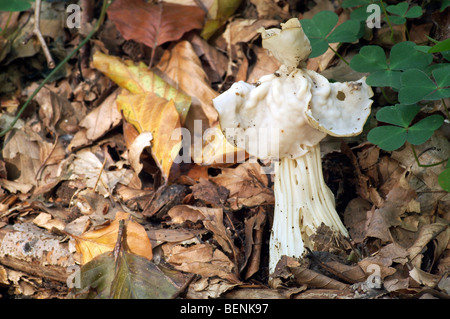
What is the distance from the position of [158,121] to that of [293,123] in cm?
103

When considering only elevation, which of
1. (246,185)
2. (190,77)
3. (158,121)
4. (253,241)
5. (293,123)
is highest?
(293,123)

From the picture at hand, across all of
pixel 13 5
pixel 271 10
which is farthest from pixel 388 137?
pixel 13 5

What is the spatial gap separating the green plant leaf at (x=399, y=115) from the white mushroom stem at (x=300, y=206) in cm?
35

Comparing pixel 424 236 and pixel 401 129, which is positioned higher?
pixel 401 129

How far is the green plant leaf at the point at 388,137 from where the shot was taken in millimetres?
1967

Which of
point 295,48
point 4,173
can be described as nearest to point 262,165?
point 295,48

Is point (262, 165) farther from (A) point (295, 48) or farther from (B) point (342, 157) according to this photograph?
(A) point (295, 48)

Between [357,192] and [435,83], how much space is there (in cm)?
68

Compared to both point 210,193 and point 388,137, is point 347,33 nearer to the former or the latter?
point 388,137

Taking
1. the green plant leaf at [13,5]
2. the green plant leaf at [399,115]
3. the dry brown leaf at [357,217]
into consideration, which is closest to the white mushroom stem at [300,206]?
the dry brown leaf at [357,217]

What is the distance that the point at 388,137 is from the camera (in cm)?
199

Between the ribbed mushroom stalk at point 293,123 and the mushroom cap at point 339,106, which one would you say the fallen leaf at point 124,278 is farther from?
the mushroom cap at point 339,106

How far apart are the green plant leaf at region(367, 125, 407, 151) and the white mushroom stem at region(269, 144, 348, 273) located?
27 cm

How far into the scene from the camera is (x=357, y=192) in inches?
91.1
